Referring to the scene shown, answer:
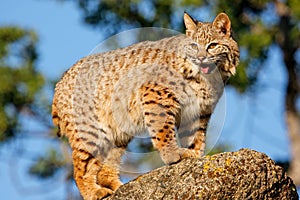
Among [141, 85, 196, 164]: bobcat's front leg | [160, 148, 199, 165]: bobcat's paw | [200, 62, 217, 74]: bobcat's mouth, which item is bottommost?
[160, 148, 199, 165]: bobcat's paw

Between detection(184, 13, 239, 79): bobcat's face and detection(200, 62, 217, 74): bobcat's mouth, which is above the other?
detection(184, 13, 239, 79): bobcat's face

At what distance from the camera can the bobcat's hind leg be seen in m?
10.0

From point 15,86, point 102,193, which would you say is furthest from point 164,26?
point 102,193

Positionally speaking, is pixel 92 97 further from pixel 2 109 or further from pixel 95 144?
pixel 2 109

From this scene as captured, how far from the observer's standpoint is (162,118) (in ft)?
31.7

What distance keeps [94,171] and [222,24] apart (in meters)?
2.19

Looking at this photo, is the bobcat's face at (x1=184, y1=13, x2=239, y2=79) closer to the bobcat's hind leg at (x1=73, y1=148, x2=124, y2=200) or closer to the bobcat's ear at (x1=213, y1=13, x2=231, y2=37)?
the bobcat's ear at (x1=213, y1=13, x2=231, y2=37)

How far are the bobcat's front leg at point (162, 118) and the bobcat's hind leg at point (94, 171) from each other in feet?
2.29

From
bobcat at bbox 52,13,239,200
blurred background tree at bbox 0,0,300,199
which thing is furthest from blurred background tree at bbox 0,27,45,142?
bobcat at bbox 52,13,239,200

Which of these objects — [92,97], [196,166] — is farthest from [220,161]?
[92,97]

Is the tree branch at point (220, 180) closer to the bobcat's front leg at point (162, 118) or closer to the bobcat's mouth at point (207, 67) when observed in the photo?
the bobcat's front leg at point (162, 118)

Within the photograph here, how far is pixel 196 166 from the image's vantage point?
819 centimetres

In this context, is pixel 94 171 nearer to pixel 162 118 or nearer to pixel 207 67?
pixel 162 118

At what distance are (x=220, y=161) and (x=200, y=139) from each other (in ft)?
5.91
